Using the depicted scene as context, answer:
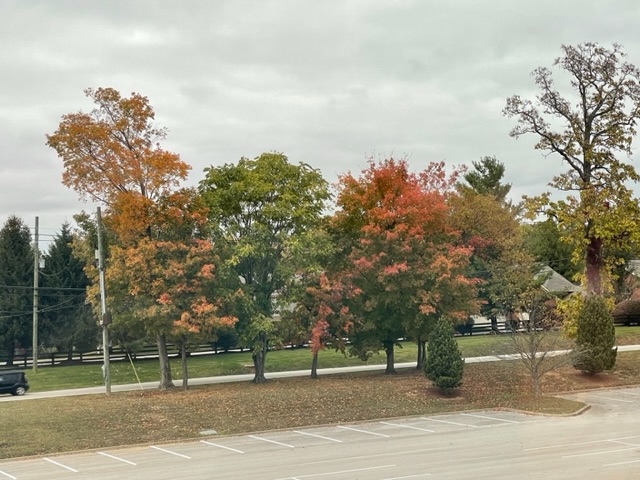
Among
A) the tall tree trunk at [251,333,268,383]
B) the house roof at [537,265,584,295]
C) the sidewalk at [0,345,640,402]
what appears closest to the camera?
the sidewalk at [0,345,640,402]

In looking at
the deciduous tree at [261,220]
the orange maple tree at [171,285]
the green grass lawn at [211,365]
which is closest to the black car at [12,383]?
the green grass lawn at [211,365]

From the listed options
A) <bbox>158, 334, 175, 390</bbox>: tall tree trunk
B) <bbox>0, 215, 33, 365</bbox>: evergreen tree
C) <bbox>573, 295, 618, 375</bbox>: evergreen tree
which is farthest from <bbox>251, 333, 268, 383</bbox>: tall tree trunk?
<bbox>0, 215, 33, 365</bbox>: evergreen tree

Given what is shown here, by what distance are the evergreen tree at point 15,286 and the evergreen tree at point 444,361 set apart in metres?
32.7

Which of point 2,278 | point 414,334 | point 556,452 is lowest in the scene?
point 556,452

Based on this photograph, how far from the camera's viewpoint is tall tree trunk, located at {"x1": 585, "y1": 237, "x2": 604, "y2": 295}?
141 ft

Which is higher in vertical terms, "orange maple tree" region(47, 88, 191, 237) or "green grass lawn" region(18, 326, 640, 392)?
"orange maple tree" region(47, 88, 191, 237)

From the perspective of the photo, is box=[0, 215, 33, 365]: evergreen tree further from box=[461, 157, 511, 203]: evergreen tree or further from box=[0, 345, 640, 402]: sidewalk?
box=[461, 157, 511, 203]: evergreen tree

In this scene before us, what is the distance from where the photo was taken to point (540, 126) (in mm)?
42125

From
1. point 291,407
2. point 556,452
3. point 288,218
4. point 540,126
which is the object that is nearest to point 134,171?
point 288,218

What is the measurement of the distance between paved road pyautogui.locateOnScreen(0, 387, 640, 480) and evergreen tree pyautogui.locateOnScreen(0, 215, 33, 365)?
1327 inches

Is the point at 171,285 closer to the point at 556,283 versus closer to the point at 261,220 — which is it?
the point at 261,220

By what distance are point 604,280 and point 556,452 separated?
22.4m

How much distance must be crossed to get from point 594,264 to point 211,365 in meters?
24.7

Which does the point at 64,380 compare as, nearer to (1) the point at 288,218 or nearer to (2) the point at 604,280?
(1) the point at 288,218
